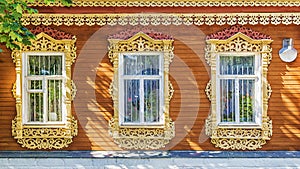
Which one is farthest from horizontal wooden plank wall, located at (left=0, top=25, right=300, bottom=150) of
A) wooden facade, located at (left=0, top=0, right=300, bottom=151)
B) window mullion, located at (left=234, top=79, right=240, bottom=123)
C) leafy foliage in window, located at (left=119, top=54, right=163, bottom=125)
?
window mullion, located at (left=234, top=79, right=240, bottom=123)

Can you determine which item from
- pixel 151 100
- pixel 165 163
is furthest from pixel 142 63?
pixel 165 163

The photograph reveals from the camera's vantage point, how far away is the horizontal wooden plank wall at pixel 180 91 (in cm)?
606

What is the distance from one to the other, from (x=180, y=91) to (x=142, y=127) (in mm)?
856

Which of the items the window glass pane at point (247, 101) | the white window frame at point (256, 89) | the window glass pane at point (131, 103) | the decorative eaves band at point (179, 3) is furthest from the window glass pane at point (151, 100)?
the window glass pane at point (247, 101)

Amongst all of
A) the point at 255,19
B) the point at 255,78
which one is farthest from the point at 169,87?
the point at 255,19

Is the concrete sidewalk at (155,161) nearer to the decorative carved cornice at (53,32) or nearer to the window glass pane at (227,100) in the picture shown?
the window glass pane at (227,100)

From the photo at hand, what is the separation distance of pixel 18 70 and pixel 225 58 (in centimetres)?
339

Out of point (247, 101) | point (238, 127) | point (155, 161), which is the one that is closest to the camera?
point (155, 161)

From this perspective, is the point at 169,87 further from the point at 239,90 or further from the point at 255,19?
the point at 255,19

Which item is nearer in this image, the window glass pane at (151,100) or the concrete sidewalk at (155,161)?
the concrete sidewalk at (155,161)

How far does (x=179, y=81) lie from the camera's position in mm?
6117

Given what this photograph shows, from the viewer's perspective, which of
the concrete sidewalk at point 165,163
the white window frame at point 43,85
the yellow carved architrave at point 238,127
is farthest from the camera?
the white window frame at point 43,85

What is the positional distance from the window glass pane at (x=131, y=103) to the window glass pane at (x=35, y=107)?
141 centimetres

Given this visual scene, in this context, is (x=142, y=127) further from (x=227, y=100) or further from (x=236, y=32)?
(x=236, y=32)
